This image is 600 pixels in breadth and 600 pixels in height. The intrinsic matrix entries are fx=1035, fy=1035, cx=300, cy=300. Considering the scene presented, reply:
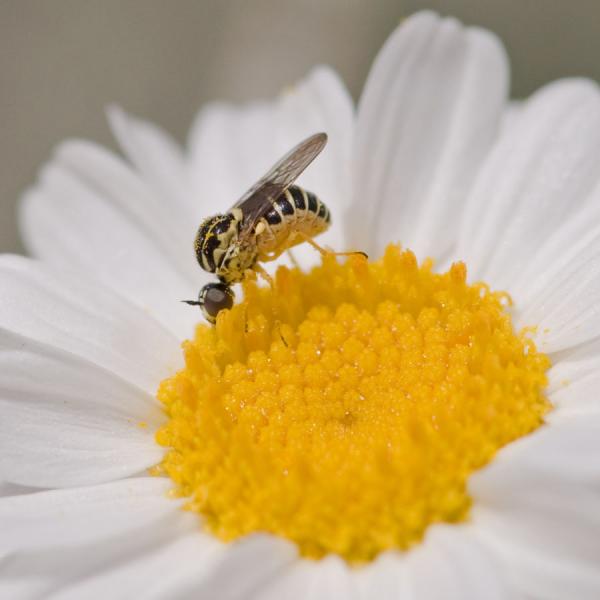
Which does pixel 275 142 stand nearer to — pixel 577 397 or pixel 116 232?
pixel 116 232

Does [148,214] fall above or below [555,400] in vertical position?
above

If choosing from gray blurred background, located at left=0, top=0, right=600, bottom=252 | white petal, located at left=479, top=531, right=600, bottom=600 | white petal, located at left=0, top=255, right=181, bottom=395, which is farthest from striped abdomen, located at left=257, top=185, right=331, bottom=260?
gray blurred background, located at left=0, top=0, right=600, bottom=252

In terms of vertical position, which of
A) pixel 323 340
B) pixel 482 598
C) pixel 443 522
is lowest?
pixel 482 598

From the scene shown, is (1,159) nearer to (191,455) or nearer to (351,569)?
(191,455)

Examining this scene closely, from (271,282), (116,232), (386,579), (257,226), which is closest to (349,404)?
(271,282)

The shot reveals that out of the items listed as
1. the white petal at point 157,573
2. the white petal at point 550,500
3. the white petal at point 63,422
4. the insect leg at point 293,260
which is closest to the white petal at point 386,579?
the white petal at point 550,500

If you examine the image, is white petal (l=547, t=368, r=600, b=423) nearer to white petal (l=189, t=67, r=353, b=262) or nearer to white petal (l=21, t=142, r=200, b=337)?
white petal (l=189, t=67, r=353, b=262)

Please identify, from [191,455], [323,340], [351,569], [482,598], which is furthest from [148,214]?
[482,598]
